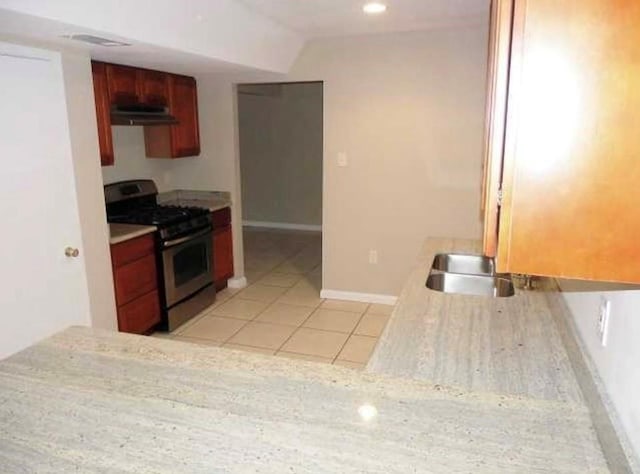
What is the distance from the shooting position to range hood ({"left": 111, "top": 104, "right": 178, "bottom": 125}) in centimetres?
334

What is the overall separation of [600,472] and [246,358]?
0.94 m

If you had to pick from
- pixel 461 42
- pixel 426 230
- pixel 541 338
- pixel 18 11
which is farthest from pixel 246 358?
pixel 461 42

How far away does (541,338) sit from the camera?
5.51ft

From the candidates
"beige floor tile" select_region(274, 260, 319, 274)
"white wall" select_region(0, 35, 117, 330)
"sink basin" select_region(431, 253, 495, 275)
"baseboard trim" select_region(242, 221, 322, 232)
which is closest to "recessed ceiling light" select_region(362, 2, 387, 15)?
"sink basin" select_region(431, 253, 495, 275)

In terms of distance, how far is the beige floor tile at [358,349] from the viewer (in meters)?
3.36

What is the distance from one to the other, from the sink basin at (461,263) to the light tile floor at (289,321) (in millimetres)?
617

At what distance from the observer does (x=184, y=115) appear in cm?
432

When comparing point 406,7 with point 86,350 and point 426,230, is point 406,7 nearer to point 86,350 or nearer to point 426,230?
point 426,230

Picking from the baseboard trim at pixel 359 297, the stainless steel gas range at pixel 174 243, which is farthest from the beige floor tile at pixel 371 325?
the stainless steel gas range at pixel 174 243

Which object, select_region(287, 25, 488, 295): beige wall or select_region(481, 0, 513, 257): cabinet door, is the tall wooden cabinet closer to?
select_region(481, 0, 513, 257): cabinet door

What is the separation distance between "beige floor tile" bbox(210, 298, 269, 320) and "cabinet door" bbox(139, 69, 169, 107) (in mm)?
1812

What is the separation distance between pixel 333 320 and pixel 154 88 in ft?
7.84

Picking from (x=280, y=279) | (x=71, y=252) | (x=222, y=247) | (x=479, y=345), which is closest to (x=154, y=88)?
(x=222, y=247)

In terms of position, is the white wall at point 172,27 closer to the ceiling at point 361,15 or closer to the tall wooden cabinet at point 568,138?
the ceiling at point 361,15
